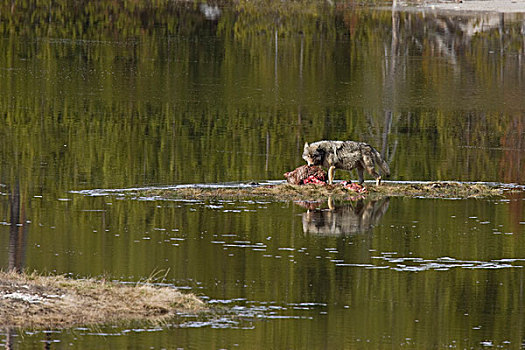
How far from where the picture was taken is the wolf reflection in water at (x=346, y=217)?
1894 cm

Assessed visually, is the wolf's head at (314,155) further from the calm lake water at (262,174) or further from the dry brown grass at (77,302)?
the dry brown grass at (77,302)

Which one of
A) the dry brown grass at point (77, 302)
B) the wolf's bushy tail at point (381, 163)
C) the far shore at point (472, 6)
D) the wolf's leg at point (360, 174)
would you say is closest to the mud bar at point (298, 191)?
the wolf's leg at point (360, 174)

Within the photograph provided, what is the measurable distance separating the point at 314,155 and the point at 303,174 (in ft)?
1.87

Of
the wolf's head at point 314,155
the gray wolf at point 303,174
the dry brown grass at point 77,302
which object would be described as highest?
the wolf's head at point 314,155

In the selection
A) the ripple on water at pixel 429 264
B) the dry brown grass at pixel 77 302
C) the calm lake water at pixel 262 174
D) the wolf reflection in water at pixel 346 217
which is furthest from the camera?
the wolf reflection in water at pixel 346 217

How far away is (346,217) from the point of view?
20.0m

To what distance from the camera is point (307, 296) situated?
48.1ft

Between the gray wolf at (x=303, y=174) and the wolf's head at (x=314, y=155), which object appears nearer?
the wolf's head at (x=314, y=155)

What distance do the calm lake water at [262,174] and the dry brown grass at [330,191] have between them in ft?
1.75

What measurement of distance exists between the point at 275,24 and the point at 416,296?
45713 millimetres

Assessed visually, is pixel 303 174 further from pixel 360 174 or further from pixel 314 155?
pixel 360 174

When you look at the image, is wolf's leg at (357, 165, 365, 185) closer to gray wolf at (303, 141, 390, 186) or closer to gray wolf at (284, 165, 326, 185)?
gray wolf at (303, 141, 390, 186)

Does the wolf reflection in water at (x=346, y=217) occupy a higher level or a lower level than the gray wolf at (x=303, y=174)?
lower

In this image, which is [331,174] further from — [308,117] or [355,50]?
[355,50]
